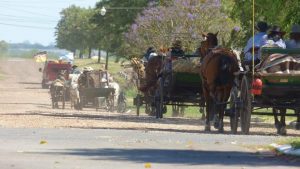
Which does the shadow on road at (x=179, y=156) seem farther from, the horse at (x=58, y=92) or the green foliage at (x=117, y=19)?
the green foliage at (x=117, y=19)

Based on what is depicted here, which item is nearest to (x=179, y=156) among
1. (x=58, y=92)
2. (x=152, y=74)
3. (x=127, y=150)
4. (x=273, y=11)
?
(x=127, y=150)

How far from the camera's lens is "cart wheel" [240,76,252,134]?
23938 mm

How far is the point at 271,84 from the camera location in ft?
78.7

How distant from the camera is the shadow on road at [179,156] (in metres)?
16.6

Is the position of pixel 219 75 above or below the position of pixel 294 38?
below

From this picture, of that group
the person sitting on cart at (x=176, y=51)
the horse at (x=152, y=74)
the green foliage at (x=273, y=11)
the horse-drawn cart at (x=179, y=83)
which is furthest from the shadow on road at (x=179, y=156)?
the horse at (x=152, y=74)

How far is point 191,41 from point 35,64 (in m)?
110

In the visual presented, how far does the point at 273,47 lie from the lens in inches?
953

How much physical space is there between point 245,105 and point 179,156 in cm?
694

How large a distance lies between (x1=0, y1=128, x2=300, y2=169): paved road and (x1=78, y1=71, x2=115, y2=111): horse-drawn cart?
24746 mm

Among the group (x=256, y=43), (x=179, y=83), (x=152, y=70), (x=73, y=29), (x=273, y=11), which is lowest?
(x=179, y=83)

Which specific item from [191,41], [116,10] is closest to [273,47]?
[191,41]

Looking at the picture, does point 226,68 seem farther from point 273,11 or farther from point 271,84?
point 273,11

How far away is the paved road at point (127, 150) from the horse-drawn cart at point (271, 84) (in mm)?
1307
